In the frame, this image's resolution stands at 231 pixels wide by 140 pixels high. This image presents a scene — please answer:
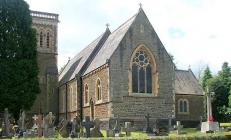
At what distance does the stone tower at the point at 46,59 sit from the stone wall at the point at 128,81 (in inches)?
643

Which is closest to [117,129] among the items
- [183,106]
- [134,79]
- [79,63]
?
[134,79]

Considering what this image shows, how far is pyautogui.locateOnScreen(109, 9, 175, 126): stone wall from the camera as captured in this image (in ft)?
110

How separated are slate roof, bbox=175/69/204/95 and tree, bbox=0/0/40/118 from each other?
1580cm

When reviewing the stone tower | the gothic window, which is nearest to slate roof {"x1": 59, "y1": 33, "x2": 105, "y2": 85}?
the stone tower

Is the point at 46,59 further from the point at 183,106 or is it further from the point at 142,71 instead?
Answer: the point at 142,71

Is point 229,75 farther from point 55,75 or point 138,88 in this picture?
point 138,88

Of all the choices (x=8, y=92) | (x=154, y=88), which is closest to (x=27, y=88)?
(x=8, y=92)

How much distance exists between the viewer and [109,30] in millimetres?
44531

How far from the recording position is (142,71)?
34938 mm

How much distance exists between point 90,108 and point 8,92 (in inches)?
300

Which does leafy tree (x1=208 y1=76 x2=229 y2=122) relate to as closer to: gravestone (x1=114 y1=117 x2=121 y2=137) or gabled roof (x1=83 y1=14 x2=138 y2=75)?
gabled roof (x1=83 y1=14 x2=138 y2=75)

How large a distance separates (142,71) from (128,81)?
5.76 feet

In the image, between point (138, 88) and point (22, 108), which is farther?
point (22, 108)

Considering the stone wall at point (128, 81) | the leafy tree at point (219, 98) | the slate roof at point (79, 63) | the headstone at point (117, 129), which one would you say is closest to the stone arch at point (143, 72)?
the stone wall at point (128, 81)
